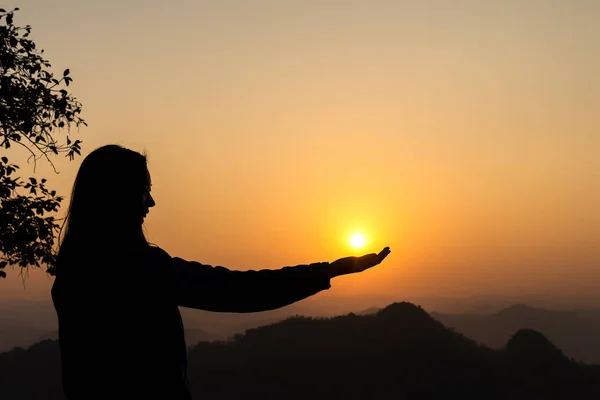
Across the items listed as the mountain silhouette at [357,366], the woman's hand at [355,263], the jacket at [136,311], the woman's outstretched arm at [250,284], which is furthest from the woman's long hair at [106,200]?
the mountain silhouette at [357,366]

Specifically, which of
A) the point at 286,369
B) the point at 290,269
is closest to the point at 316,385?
the point at 286,369

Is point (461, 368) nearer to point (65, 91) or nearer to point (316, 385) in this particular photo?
point (316, 385)

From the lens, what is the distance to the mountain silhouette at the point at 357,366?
127m

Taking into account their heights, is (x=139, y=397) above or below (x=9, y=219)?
below

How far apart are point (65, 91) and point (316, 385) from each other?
11318 cm

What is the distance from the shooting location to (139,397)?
4281mm

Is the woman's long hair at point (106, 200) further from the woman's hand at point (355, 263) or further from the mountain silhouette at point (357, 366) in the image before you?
the mountain silhouette at point (357, 366)

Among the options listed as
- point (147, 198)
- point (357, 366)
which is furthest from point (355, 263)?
point (357, 366)

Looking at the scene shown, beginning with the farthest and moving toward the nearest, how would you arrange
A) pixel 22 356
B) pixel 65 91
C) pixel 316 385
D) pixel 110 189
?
pixel 22 356 → pixel 316 385 → pixel 65 91 → pixel 110 189

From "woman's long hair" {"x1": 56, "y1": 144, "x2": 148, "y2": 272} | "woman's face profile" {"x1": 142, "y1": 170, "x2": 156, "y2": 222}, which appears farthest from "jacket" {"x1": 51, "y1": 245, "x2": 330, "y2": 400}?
"woman's face profile" {"x1": 142, "y1": 170, "x2": 156, "y2": 222}

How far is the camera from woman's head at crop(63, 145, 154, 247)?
4.59m

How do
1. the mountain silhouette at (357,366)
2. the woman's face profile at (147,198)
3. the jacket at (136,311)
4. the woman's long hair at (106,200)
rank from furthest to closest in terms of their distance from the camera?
1. the mountain silhouette at (357,366)
2. the woman's face profile at (147,198)
3. the woman's long hair at (106,200)
4. the jacket at (136,311)

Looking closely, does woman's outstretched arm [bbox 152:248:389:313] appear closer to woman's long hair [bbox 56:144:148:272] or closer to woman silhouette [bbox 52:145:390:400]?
woman silhouette [bbox 52:145:390:400]

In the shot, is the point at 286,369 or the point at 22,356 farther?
the point at 22,356
